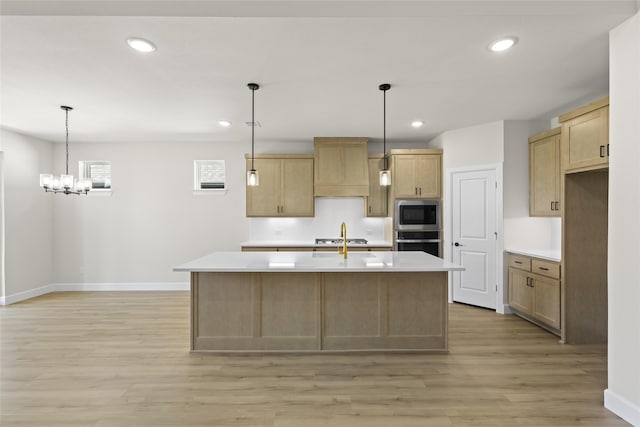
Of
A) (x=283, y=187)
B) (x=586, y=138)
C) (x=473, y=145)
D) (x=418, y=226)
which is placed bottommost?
(x=418, y=226)

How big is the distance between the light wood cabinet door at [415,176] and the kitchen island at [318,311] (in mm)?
2216

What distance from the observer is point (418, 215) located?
17.1 ft

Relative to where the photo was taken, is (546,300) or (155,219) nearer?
(546,300)

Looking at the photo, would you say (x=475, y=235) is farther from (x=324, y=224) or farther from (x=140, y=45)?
(x=140, y=45)

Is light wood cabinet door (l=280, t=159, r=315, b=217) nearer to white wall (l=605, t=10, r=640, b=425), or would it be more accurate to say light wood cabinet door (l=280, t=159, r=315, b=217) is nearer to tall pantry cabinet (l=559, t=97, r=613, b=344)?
tall pantry cabinet (l=559, t=97, r=613, b=344)

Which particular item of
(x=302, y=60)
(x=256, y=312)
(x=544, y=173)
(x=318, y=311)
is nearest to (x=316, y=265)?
(x=318, y=311)

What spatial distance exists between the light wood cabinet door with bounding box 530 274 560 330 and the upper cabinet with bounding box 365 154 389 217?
93.7 inches

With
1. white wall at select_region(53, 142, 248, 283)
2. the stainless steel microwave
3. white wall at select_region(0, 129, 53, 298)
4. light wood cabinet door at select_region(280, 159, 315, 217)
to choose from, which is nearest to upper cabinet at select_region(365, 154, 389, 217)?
the stainless steel microwave

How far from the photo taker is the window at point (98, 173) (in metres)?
6.00

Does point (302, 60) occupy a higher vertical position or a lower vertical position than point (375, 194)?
higher

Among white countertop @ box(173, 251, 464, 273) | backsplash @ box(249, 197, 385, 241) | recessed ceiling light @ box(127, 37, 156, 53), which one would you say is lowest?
white countertop @ box(173, 251, 464, 273)

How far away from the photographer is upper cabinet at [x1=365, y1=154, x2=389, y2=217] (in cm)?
558

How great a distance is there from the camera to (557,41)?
8.11ft

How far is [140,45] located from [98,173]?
444 cm
